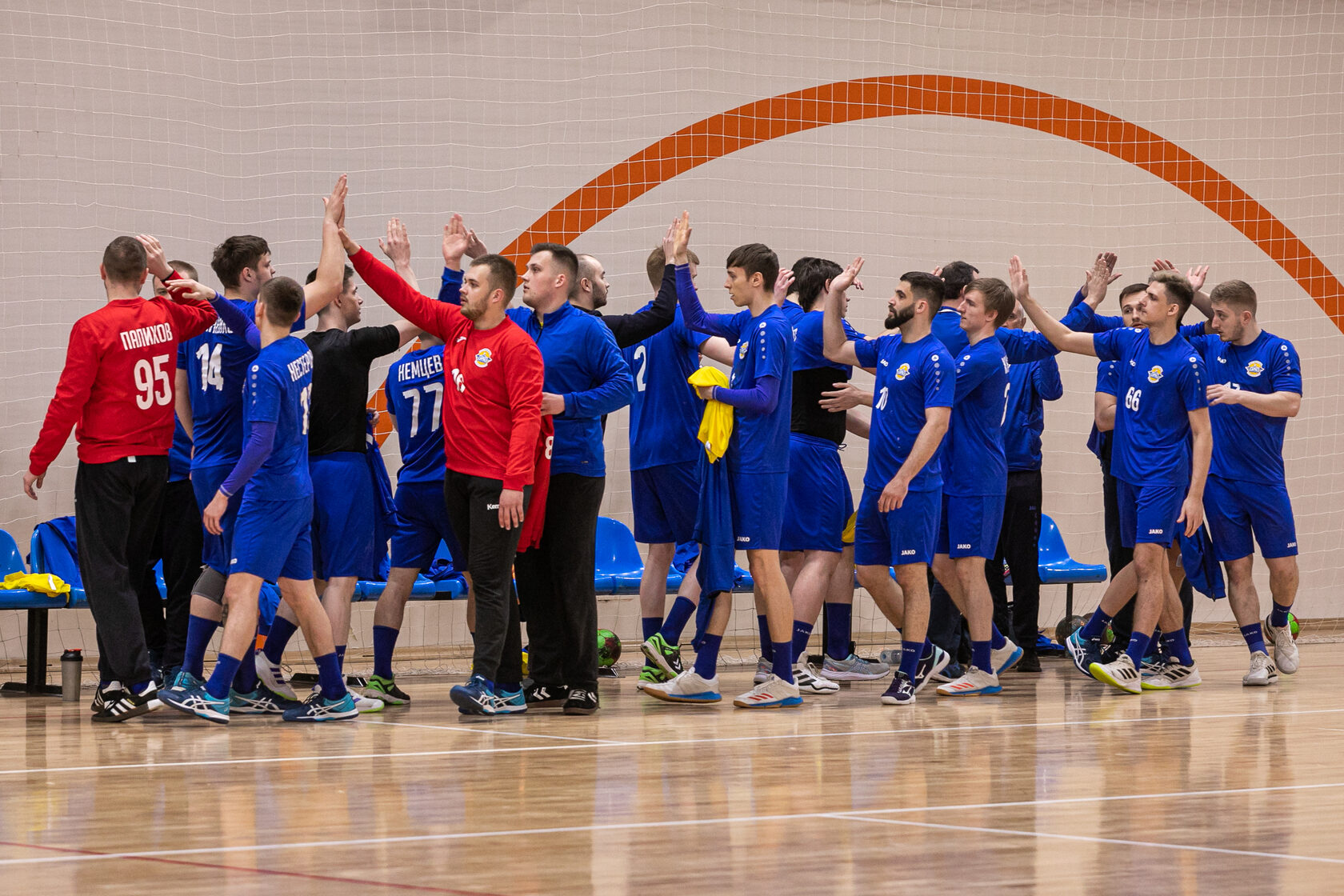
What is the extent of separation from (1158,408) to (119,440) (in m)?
5.00

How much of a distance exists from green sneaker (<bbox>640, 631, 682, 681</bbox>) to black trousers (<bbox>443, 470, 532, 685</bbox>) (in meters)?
1.17

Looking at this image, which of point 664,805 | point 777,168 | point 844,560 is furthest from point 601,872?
point 777,168

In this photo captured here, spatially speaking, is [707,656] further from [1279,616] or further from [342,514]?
[1279,616]

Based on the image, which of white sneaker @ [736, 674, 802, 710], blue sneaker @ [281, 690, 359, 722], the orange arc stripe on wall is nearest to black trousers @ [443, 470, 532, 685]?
blue sneaker @ [281, 690, 359, 722]

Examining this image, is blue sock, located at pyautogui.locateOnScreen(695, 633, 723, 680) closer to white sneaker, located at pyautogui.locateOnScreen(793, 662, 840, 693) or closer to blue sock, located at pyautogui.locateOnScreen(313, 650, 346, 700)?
white sneaker, located at pyautogui.locateOnScreen(793, 662, 840, 693)

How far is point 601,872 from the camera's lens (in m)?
3.29

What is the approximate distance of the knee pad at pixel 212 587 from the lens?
647 cm

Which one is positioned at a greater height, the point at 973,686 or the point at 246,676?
the point at 246,676

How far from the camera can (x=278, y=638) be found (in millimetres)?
7062

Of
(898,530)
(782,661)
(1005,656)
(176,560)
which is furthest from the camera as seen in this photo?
(1005,656)

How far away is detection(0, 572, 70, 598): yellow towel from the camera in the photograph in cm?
760

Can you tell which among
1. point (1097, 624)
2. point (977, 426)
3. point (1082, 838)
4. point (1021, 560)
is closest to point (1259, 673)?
point (1097, 624)

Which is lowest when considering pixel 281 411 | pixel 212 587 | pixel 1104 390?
pixel 212 587

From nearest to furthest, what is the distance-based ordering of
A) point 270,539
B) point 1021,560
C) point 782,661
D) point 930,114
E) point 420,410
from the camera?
1. point 270,539
2. point 782,661
3. point 420,410
4. point 1021,560
5. point 930,114
